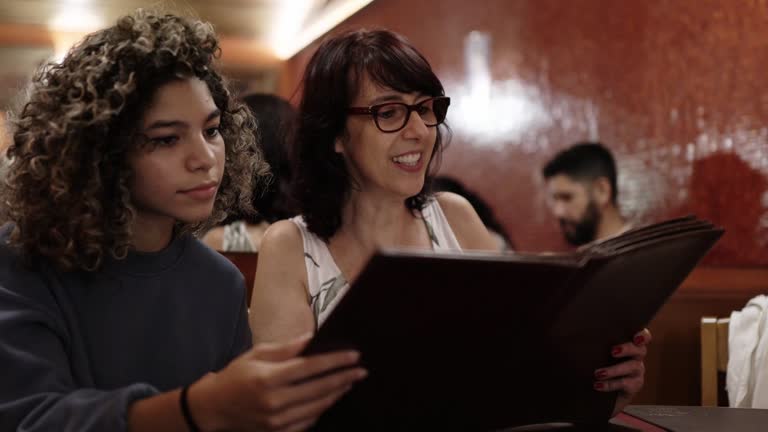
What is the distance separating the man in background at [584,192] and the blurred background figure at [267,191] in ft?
5.62

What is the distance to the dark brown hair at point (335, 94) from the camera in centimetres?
164

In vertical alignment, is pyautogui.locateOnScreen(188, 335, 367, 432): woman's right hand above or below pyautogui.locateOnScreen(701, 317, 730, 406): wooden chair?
above

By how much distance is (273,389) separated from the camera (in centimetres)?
80

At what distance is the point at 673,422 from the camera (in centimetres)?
114

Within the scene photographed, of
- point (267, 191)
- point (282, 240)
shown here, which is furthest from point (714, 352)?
point (267, 191)

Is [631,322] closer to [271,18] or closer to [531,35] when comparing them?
[531,35]

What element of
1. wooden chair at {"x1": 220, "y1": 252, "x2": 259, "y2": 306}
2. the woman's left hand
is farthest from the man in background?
the woman's left hand

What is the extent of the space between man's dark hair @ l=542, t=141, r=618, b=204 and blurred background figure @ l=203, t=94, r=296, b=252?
1.76 m

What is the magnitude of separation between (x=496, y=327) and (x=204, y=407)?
1.02 ft

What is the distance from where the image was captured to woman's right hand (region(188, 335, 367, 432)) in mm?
801

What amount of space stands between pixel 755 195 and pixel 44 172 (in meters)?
2.57

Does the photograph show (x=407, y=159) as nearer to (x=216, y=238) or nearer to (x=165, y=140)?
(x=165, y=140)

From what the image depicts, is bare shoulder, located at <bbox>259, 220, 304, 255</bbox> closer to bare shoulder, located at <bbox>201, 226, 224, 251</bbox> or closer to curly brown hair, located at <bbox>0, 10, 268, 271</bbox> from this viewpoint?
curly brown hair, located at <bbox>0, 10, 268, 271</bbox>

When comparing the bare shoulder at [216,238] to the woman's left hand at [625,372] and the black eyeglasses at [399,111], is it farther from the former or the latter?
the woman's left hand at [625,372]
